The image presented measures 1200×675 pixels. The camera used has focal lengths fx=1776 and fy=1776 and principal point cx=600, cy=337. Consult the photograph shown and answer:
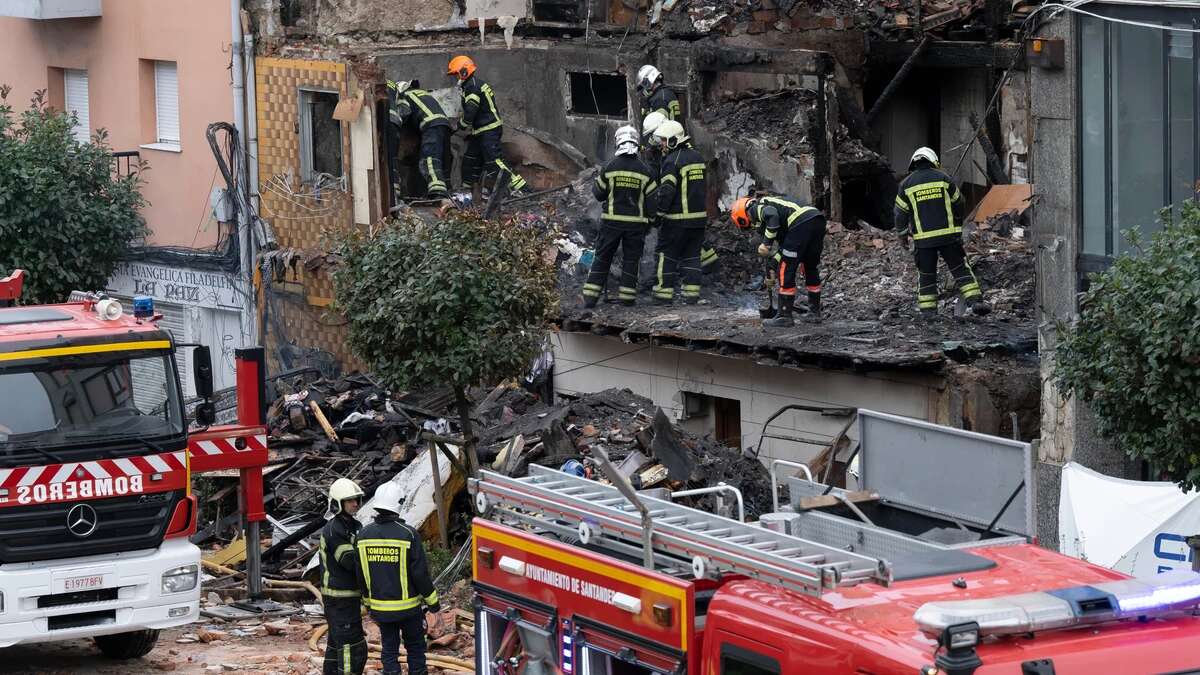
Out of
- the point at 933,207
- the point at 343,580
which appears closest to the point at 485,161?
the point at 933,207

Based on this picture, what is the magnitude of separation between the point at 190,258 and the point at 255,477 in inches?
396

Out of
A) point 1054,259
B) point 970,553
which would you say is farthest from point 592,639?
point 1054,259

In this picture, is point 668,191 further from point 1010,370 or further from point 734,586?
point 734,586

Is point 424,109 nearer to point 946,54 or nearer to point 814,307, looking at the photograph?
point 814,307

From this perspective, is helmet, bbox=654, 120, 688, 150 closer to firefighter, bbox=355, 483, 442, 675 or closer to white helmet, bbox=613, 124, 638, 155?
white helmet, bbox=613, 124, 638, 155

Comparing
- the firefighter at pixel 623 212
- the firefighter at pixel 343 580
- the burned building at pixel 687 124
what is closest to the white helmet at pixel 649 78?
the burned building at pixel 687 124

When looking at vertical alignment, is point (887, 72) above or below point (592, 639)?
above

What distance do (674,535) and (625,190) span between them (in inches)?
429

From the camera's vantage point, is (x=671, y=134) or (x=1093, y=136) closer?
(x=1093, y=136)

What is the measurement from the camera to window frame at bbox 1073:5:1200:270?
42.0ft

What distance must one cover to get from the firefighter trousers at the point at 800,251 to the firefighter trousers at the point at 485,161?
4805 mm

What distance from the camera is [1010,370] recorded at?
49.6 ft

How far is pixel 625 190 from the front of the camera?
17672mm

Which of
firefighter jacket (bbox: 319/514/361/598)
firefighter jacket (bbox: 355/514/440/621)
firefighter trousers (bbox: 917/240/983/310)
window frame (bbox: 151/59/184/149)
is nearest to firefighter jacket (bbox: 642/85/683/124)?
firefighter trousers (bbox: 917/240/983/310)
